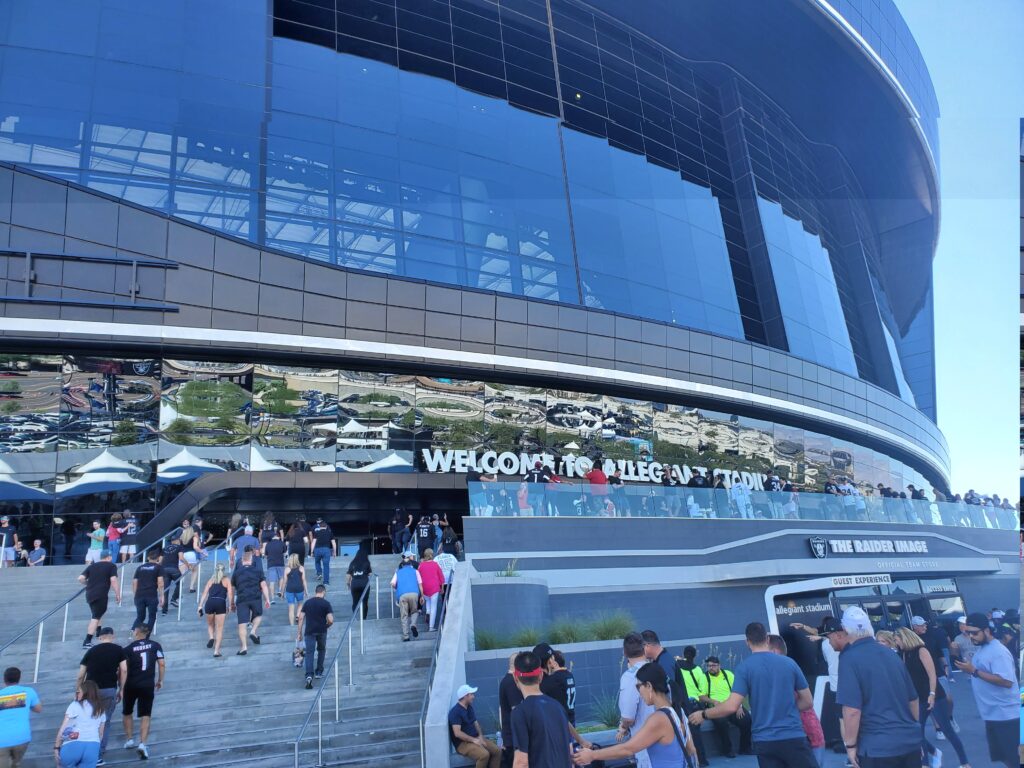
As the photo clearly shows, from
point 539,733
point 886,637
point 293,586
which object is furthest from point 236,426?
point 539,733

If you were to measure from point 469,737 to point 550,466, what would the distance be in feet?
70.9

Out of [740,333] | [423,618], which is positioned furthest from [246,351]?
[740,333]

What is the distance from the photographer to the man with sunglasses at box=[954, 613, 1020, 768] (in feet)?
23.1

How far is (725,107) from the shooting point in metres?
44.9

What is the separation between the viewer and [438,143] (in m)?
31.3

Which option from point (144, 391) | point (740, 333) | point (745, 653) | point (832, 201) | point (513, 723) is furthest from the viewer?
point (832, 201)

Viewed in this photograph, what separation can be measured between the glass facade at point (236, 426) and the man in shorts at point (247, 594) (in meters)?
13.2

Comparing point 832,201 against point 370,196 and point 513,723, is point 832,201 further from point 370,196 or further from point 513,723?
point 513,723

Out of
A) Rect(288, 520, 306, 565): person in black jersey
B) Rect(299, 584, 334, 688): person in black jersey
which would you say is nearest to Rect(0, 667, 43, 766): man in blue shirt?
Rect(299, 584, 334, 688): person in black jersey

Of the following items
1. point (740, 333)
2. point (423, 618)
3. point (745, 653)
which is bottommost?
point (745, 653)

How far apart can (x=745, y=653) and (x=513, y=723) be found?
14.2 m

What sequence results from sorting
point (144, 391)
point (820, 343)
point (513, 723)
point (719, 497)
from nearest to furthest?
point (513, 723) < point (719, 497) < point (144, 391) < point (820, 343)

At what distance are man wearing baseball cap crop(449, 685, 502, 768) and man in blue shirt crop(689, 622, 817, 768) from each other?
375 centimetres

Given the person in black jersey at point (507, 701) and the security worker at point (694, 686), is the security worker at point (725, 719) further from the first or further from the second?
the person in black jersey at point (507, 701)
